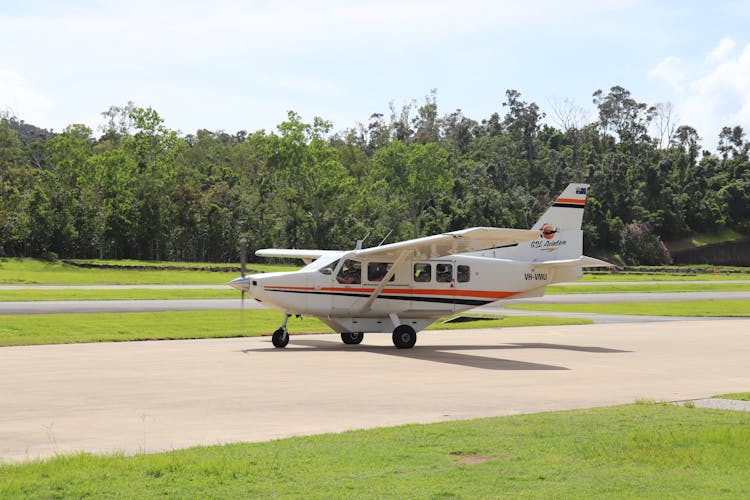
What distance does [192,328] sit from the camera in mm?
28922

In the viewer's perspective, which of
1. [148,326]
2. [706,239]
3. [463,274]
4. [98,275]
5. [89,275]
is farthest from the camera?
[706,239]

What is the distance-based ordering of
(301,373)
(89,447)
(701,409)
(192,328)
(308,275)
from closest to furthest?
(89,447), (701,409), (301,373), (308,275), (192,328)

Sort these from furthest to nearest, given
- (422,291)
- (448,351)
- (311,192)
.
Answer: (311,192), (422,291), (448,351)

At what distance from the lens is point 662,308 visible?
43.2 m

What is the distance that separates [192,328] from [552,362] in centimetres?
1228

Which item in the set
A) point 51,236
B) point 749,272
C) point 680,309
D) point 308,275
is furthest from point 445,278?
point 749,272

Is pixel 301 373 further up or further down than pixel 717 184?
further down

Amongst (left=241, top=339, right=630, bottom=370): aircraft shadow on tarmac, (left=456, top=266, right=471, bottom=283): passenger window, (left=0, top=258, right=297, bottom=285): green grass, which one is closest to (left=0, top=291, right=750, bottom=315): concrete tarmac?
(left=456, top=266, right=471, bottom=283): passenger window

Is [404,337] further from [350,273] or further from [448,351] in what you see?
[350,273]

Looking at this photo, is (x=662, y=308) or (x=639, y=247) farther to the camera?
(x=639, y=247)

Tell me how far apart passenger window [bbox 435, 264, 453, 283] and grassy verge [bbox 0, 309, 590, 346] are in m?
5.42

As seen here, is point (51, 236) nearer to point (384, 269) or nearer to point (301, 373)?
point (384, 269)

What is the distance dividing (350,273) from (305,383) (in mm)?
8516

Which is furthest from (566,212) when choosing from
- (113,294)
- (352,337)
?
(113,294)
